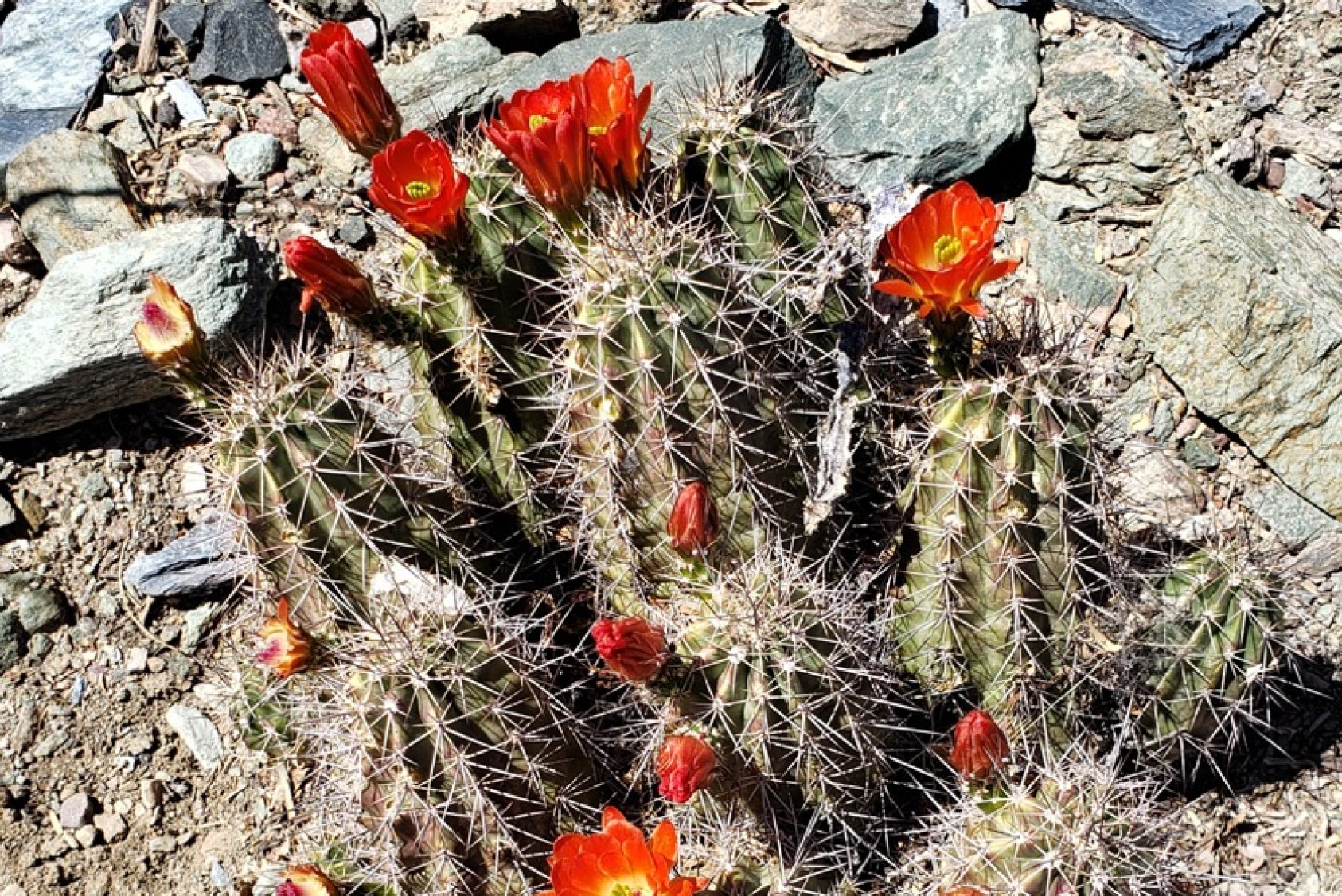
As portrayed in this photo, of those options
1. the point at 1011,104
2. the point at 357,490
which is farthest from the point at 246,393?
the point at 1011,104

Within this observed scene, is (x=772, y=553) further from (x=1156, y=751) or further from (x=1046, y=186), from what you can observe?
(x=1046, y=186)

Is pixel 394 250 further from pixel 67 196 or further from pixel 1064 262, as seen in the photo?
pixel 1064 262

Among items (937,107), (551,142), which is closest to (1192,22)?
(937,107)

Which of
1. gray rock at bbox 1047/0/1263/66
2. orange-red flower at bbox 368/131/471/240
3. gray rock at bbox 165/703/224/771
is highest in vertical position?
orange-red flower at bbox 368/131/471/240

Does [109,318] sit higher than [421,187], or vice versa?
[421,187]

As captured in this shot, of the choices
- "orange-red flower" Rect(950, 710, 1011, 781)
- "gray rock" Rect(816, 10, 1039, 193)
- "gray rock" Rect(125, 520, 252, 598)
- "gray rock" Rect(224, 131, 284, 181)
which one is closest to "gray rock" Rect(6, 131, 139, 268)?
"gray rock" Rect(224, 131, 284, 181)

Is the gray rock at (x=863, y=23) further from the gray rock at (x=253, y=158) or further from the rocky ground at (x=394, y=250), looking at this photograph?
the gray rock at (x=253, y=158)

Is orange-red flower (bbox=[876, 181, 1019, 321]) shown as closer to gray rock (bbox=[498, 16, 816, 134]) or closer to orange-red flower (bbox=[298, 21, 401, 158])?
orange-red flower (bbox=[298, 21, 401, 158])
